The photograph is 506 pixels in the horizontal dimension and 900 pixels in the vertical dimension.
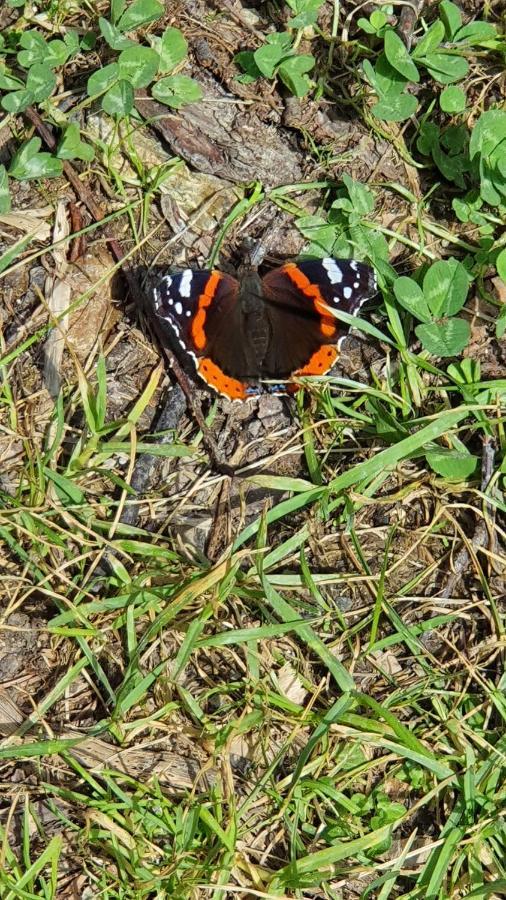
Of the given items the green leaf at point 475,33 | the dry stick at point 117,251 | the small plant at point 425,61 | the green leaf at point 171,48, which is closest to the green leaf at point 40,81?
the dry stick at point 117,251

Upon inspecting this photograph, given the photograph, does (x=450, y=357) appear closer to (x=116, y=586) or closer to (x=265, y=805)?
(x=116, y=586)

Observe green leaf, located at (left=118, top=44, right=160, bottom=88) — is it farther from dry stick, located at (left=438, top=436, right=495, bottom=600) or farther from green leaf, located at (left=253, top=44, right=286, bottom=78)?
dry stick, located at (left=438, top=436, right=495, bottom=600)

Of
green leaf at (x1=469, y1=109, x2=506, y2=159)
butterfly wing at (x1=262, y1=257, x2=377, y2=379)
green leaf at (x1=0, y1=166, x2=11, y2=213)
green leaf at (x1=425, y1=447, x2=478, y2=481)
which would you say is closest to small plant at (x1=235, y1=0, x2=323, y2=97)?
green leaf at (x1=469, y1=109, x2=506, y2=159)

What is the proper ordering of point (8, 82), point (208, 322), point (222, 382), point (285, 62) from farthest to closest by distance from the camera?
point (285, 62)
point (8, 82)
point (208, 322)
point (222, 382)

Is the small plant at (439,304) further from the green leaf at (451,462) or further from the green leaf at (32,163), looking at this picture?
the green leaf at (32,163)

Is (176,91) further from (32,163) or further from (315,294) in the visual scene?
(315,294)

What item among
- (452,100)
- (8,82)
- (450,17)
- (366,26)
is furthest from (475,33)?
(8,82)

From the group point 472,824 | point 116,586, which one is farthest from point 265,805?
point 116,586
